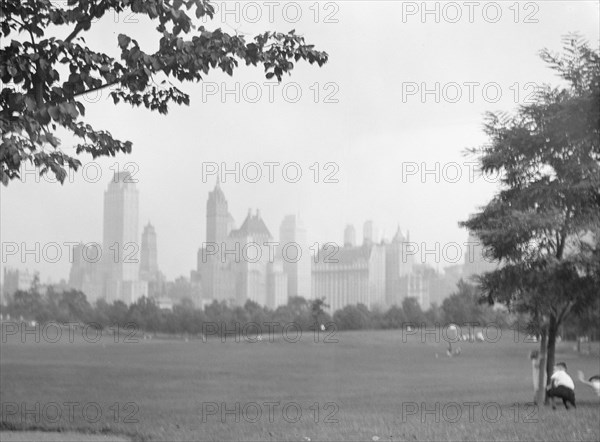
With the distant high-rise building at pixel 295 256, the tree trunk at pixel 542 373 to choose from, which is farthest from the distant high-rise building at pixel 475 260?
the distant high-rise building at pixel 295 256

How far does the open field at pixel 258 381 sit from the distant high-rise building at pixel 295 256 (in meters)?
0.45

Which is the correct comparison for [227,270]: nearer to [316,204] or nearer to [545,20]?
[316,204]

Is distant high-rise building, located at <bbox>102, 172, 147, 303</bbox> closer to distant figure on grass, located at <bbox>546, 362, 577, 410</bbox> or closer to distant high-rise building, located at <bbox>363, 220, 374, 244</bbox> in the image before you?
distant high-rise building, located at <bbox>363, 220, 374, 244</bbox>

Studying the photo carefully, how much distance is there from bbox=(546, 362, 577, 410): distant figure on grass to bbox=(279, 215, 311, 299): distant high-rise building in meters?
2.23

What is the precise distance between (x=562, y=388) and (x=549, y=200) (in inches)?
62.7

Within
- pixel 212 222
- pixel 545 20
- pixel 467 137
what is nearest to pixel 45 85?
pixel 212 222

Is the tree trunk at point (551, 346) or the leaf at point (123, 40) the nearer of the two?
the leaf at point (123, 40)

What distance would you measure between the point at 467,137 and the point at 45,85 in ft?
13.7

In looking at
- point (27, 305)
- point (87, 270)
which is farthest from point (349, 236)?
point (27, 305)

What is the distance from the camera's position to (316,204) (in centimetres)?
718

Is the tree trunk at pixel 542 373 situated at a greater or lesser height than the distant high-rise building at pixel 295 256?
lesser

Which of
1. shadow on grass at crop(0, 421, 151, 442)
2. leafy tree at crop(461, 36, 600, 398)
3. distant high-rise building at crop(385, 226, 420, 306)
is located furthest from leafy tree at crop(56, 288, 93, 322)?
leafy tree at crop(461, 36, 600, 398)

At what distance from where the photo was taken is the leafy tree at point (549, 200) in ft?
22.5

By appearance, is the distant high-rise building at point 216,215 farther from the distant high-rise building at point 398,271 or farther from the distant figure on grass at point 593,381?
the distant figure on grass at point 593,381
